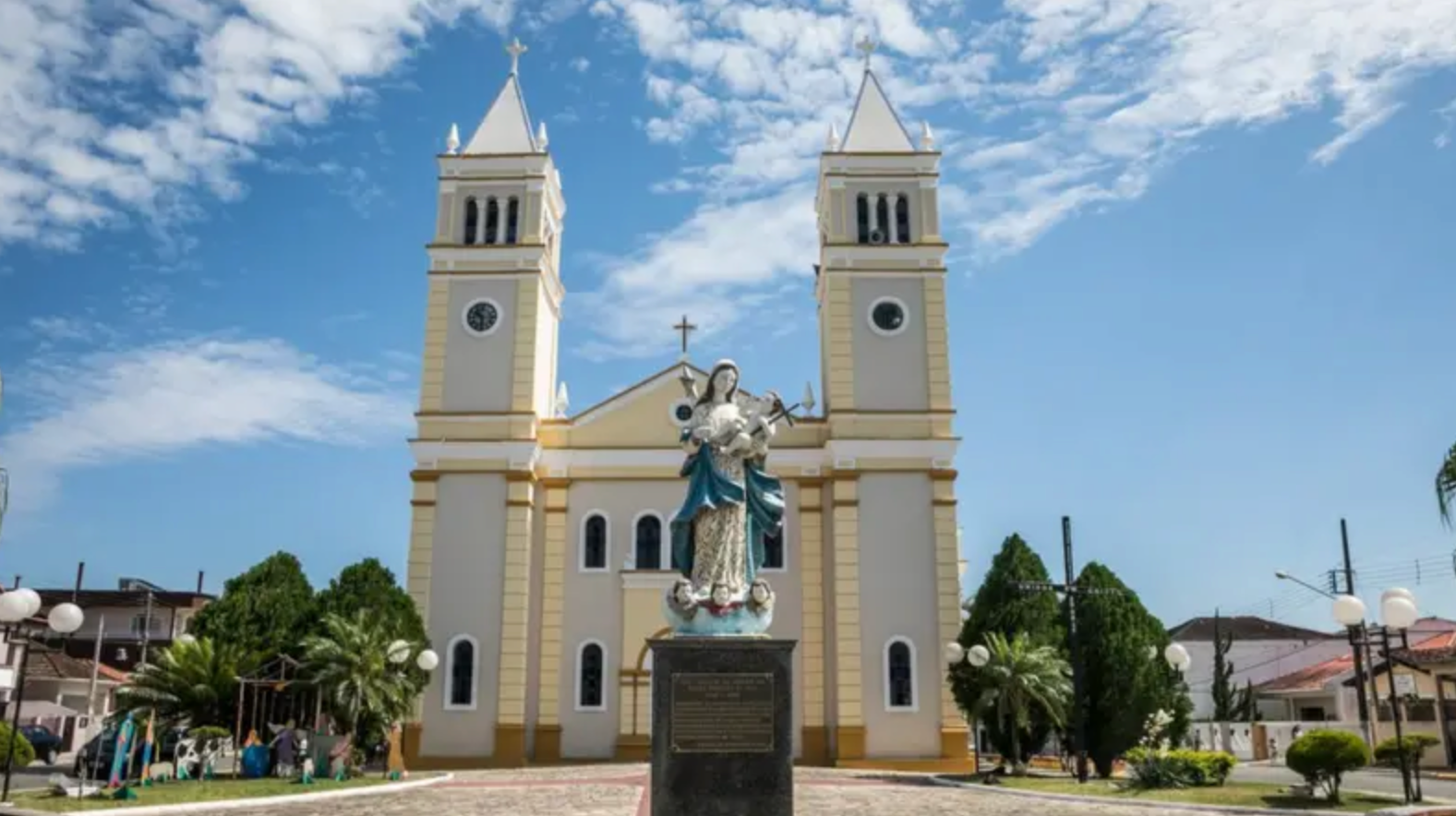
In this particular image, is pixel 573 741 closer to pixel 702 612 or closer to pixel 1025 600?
pixel 1025 600

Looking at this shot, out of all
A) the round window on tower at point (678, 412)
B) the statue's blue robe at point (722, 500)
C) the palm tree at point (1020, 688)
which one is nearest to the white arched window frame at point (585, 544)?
the round window on tower at point (678, 412)

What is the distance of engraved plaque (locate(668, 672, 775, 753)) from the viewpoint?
1120 centimetres

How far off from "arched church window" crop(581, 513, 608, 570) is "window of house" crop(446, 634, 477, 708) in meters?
3.50

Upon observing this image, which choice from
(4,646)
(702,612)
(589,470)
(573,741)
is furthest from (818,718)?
(4,646)

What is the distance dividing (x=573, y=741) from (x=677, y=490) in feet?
22.3

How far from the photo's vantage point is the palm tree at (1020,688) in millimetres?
23188

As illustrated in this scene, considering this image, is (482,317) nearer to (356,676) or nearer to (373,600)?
(373,600)

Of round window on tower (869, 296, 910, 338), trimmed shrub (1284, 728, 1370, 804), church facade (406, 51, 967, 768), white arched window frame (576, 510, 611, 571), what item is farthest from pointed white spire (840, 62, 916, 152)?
trimmed shrub (1284, 728, 1370, 804)

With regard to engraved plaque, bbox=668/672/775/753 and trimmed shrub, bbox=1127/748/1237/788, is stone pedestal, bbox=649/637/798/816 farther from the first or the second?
trimmed shrub, bbox=1127/748/1237/788

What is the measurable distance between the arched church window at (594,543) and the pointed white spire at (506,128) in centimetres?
1049

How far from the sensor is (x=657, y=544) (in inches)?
1209

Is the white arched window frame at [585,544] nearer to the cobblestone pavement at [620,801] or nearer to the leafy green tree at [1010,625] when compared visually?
the cobblestone pavement at [620,801]

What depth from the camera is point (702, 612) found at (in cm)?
1202

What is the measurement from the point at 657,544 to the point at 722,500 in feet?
60.5
